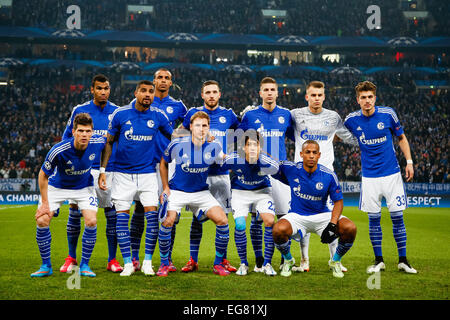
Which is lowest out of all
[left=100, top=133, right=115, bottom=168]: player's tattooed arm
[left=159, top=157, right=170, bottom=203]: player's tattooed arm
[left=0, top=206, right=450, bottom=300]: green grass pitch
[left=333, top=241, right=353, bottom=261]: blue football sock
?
[left=0, top=206, right=450, bottom=300]: green grass pitch

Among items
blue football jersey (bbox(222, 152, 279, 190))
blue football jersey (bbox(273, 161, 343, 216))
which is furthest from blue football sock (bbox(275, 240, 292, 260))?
blue football jersey (bbox(222, 152, 279, 190))


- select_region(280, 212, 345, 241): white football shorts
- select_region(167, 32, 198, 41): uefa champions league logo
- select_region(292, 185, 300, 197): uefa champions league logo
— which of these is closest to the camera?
select_region(280, 212, 345, 241): white football shorts

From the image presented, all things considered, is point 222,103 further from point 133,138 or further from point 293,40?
point 133,138

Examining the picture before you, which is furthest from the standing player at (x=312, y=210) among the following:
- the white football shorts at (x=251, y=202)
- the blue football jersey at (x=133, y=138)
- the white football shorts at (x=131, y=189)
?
the blue football jersey at (x=133, y=138)

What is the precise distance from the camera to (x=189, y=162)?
6375mm

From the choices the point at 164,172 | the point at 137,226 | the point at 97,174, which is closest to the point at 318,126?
the point at 164,172

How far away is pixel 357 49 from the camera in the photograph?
38656 mm

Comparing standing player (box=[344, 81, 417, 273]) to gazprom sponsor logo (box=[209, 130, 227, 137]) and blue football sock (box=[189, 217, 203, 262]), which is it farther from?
blue football sock (box=[189, 217, 203, 262])

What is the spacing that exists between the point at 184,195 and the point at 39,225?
176 cm

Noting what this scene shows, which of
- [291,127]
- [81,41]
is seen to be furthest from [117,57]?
[291,127]

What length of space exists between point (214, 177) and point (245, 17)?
34.3 m

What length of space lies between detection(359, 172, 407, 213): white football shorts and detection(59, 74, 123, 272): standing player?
3.45 m

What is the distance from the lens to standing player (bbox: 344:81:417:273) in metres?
6.73

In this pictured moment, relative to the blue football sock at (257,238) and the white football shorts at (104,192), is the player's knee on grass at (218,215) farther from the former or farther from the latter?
the white football shorts at (104,192)
